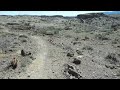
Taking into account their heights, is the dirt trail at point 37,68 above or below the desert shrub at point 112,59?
above

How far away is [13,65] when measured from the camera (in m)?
14.1

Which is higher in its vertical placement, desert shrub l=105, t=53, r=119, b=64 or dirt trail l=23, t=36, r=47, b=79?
dirt trail l=23, t=36, r=47, b=79

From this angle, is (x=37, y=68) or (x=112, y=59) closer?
(x=37, y=68)

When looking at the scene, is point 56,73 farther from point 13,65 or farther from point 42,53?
point 42,53

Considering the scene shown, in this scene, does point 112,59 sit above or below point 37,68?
below

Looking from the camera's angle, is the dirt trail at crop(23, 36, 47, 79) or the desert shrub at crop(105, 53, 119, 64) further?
the desert shrub at crop(105, 53, 119, 64)

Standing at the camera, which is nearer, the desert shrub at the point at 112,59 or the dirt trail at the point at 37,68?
the dirt trail at the point at 37,68

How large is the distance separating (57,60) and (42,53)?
9.12 ft
